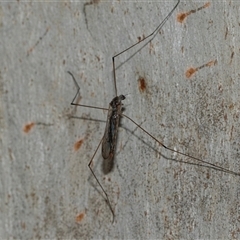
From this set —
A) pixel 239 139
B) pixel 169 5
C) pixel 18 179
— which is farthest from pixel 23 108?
pixel 239 139

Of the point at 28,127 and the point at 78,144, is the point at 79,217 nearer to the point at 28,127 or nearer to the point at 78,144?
the point at 78,144

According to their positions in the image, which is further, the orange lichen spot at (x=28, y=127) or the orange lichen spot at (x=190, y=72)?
the orange lichen spot at (x=28, y=127)

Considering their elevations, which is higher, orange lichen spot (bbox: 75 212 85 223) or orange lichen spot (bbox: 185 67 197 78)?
orange lichen spot (bbox: 185 67 197 78)

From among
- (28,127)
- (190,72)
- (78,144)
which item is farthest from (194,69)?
(28,127)

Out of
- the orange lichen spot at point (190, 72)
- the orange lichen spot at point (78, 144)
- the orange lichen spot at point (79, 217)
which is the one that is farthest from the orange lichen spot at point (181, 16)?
the orange lichen spot at point (79, 217)

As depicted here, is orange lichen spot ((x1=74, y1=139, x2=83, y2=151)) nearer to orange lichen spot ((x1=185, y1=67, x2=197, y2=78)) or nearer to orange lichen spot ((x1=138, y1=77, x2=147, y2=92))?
orange lichen spot ((x1=138, y1=77, x2=147, y2=92))

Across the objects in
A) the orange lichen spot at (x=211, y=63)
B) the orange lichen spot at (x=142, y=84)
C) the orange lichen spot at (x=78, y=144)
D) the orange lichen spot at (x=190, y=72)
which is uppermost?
the orange lichen spot at (x=211, y=63)

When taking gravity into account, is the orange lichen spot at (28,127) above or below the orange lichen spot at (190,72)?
below

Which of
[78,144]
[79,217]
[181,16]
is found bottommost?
[79,217]

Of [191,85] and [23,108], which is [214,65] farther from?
[23,108]

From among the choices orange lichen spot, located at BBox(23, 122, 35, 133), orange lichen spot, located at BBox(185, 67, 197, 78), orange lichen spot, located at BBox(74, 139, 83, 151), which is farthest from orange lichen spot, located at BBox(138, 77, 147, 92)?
orange lichen spot, located at BBox(23, 122, 35, 133)

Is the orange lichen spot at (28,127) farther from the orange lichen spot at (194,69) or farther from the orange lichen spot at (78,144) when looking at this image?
the orange lichen spot at (194,69)
